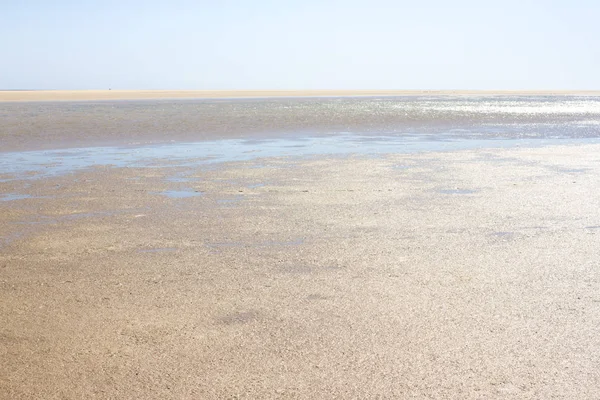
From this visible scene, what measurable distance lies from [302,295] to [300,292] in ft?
0.25

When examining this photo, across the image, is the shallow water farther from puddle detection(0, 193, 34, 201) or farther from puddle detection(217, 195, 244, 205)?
puddle detection(217, 195, 244, 205)

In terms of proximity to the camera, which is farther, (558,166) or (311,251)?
(558,166)

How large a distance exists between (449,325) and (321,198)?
494 cm

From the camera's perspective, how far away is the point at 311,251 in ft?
21.7

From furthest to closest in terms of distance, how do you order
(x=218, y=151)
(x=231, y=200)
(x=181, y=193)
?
(x=218, y=151) → (x=181, y=193) → (x=231, y=200)

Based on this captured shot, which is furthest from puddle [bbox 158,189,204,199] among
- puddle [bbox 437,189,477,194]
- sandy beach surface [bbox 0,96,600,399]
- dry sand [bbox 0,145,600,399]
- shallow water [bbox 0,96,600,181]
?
puddle [bbox 437,189,477,194]

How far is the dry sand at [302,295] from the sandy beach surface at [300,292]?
0.02 meters

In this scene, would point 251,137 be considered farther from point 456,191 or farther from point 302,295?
point 302,295

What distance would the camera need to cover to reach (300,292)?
537 cm

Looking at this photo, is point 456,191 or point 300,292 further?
point 456,191

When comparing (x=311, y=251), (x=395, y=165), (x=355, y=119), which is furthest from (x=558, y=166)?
(x=355, y=119)

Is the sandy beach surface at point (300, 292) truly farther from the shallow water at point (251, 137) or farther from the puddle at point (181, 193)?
the shallow water at point (251, 137)

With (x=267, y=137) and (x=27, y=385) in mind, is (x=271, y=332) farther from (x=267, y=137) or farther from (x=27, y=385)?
(x=267, y=137)

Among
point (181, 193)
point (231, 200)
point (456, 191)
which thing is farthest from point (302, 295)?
point (456, 191)
